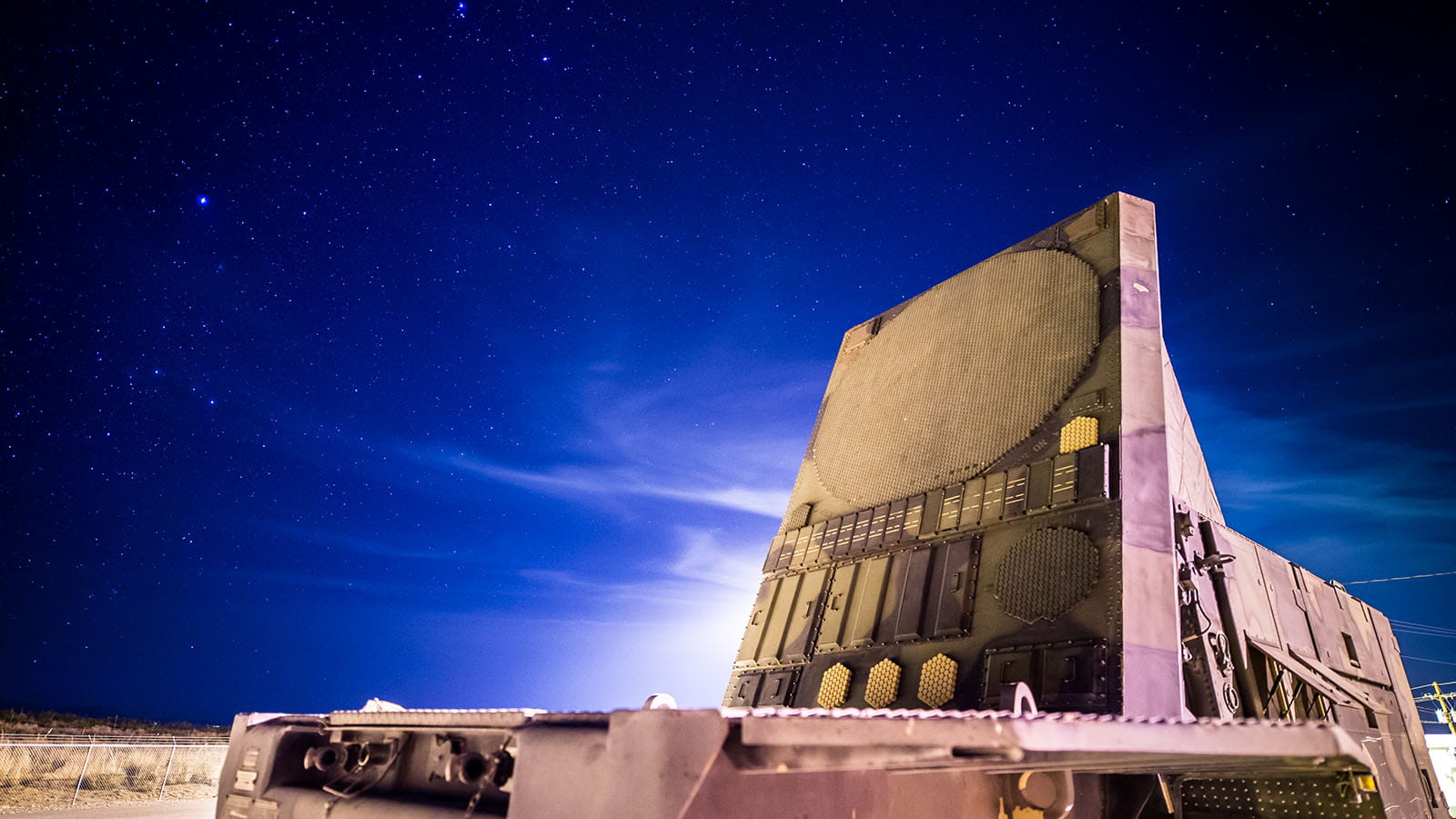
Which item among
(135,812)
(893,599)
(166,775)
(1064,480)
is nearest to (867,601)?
(893,599)

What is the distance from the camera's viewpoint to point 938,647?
546 centimetres

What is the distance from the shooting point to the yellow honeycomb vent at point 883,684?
5.41m

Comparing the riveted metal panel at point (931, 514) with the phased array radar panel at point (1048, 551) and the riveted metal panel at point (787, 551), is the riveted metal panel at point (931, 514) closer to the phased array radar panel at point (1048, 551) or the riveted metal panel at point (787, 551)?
the phased array radar panel at point (1048, 551)

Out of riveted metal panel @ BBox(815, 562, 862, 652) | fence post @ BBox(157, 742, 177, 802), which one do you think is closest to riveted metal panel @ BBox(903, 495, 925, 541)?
riveted metal panel @ BBox(815, 562, 862, 652)

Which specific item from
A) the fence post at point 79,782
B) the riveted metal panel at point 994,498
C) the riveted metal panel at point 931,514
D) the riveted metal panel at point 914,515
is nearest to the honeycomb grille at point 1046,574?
the riveted metal panel at point 994,498

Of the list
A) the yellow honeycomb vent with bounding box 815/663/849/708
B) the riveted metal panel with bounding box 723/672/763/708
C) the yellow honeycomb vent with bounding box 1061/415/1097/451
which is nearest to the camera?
the yellow honeycomb vent with bounding box 1061/415/1097/451

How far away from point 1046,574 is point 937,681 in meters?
1.03

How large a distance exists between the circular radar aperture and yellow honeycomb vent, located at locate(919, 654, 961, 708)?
1.69m

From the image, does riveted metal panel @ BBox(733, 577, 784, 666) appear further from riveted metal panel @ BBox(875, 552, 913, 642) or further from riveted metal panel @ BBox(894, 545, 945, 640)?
riveted metal panel @ BBox(894, 545, 945, 640)

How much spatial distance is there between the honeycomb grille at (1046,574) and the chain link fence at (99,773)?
17199 millimetres

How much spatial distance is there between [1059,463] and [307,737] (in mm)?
4870

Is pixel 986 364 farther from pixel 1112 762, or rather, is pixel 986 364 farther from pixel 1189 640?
pixel 1112 762

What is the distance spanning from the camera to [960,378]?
7113mm

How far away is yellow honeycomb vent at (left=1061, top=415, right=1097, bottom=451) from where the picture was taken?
17.9 ft
